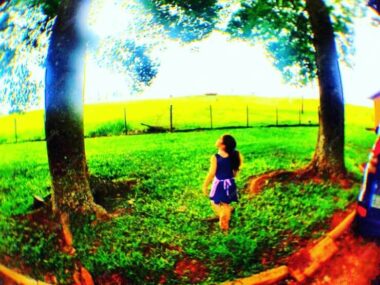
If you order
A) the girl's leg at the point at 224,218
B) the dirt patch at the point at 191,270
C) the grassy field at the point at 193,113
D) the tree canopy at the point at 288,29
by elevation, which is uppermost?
the tree canopy at the point at 288,29

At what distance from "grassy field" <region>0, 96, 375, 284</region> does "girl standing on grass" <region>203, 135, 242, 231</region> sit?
1.7 inches

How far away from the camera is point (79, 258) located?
2895mm

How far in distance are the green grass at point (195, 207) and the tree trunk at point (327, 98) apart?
0.19 feet

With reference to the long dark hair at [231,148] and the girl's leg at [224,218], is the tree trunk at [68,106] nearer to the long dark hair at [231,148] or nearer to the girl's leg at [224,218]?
the girl's leg at [224,218]

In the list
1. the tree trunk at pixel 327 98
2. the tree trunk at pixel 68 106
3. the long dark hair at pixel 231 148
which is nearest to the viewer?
the tree trunk at pixel 327 98

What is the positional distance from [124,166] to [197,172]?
49 cm

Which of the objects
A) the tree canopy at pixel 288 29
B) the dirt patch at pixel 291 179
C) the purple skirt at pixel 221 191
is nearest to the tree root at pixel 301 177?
the dirt patch at pixel 291 179

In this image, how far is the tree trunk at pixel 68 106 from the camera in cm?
275

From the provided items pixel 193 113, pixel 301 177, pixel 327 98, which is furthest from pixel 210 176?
pixel 327 98

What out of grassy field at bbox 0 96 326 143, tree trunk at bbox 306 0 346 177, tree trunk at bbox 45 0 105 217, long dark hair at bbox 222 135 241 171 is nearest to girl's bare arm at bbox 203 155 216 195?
long dark hair at bbox 222 135 241 171

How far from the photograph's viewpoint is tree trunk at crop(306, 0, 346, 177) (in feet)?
8.31

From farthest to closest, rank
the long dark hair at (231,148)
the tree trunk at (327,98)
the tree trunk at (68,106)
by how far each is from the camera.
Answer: the tree trunk at (68,106)
the long dark hair at (231,148)
the tree trunk at (327,98)

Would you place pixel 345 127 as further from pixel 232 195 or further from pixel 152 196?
pixel 152 196

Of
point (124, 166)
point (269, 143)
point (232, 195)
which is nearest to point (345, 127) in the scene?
point (269, 143)
